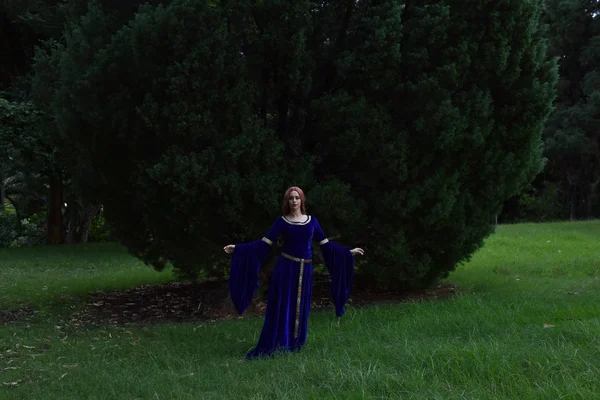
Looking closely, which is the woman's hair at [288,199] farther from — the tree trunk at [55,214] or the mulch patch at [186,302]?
the tree trunk at [55,214]

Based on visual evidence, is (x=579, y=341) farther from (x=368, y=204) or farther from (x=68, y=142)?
(x=68, y=142)

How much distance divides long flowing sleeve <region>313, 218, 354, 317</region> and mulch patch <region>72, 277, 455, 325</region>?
2.09 meters

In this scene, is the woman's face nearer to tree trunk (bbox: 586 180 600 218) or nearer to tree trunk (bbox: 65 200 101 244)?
tree trunk (bbox: 65 200 101 244)

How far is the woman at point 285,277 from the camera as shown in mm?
6059

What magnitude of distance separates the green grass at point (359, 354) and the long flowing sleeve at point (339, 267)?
394 mm

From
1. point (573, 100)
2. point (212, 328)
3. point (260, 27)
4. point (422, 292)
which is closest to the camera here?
point (212, 328)

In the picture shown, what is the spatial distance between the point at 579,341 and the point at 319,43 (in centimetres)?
481

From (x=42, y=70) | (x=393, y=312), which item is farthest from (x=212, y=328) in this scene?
(x=42, y=70)

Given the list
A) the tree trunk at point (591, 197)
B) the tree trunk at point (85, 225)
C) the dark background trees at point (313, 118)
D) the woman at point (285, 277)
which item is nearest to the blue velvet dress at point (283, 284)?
the woman at point (285, 277)

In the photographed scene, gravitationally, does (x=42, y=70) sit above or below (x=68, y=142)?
above

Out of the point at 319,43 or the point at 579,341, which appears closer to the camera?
the point at 579,341

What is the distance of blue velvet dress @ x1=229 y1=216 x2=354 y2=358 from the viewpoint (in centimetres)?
606

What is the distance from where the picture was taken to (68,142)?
8.49 meters

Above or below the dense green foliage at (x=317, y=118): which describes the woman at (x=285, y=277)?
below
